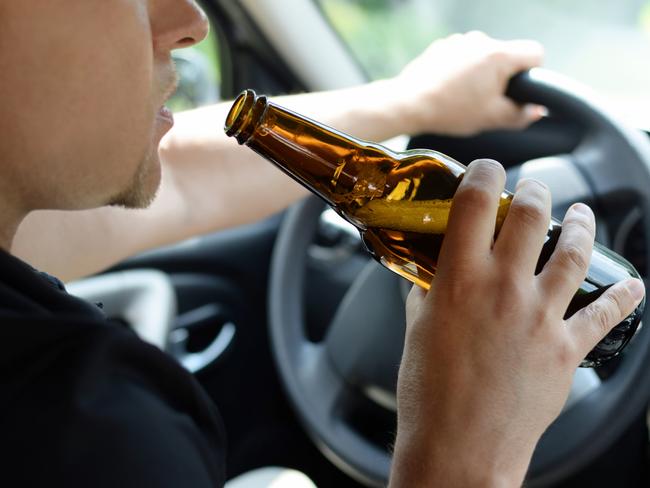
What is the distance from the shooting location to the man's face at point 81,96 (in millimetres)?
750

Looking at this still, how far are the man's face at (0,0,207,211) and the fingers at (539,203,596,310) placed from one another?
448 millimetres

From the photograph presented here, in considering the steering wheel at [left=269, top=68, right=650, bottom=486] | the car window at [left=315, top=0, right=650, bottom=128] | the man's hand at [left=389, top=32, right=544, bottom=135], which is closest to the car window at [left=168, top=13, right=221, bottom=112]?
the car window at [left=315, top=0, right=650, bottom=128]

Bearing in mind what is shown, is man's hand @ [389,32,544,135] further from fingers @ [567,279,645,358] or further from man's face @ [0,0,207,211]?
fingers @ [567,279,645,358]

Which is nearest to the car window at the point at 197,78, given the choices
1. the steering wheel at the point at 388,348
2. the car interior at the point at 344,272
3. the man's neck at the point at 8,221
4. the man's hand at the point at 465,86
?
the car interior at the point at 344,272

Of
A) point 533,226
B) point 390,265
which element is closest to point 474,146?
point 390,265

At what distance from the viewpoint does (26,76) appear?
0.75 meters

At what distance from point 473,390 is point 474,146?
2.19 feet

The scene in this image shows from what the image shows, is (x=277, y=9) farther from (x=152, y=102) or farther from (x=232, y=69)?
(x=152, y=102)

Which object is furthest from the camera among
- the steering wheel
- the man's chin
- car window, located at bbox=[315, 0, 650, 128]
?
car window, located at bbox=[315, 0, 650, 128]

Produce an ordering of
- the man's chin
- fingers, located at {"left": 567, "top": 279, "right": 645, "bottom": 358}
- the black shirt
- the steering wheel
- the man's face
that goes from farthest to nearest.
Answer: the steering wheel, the man's chin, the man's face, fingers, located at {"left": 567, "top": 279, "right": 645, "bottom": 358}, the black shirt

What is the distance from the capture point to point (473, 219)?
2.04 feet

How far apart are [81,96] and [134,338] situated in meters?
0.28

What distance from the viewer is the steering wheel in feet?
3.22

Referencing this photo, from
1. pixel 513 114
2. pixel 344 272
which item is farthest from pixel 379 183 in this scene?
pixel 344 272
